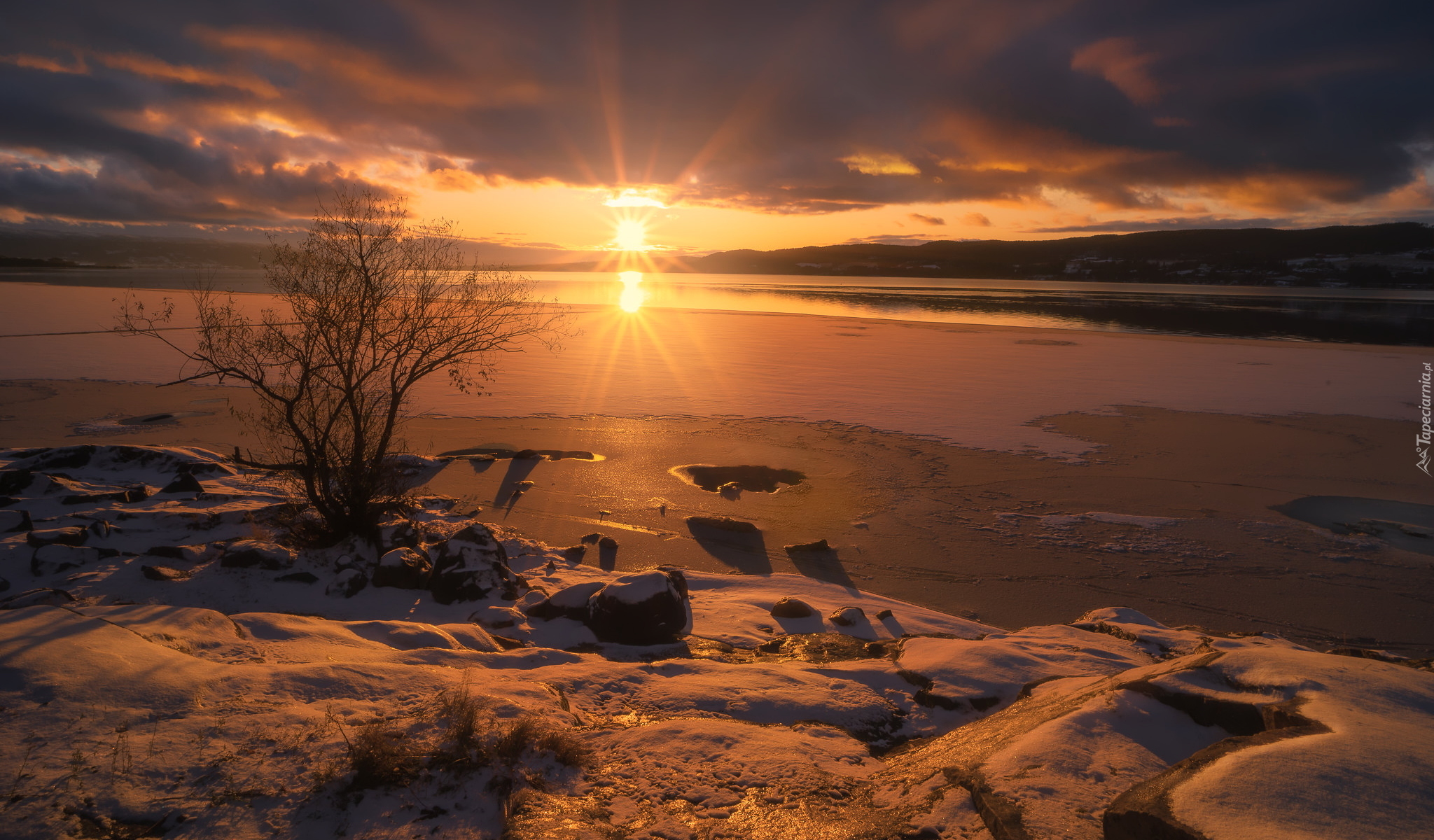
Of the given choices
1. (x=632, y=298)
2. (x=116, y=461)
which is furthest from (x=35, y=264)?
(x=116, y=461)

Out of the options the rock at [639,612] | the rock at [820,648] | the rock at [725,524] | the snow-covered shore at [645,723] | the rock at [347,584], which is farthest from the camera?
the rock at [725,524]

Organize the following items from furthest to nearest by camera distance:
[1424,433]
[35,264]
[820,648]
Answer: [35,264] → [1424,433] → [820,648]

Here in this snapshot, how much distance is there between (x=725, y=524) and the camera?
10633 millimetres

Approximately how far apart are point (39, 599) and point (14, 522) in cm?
320

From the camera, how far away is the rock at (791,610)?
775 centimetres

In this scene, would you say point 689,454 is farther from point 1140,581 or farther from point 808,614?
point 1140,581

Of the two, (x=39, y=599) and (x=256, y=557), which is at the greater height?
(x=39, y=599)

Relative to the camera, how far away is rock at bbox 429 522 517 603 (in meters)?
7.69

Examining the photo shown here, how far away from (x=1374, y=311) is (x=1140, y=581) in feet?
208

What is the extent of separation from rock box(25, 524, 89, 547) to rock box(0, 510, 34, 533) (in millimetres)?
306

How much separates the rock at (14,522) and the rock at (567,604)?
20.2ft

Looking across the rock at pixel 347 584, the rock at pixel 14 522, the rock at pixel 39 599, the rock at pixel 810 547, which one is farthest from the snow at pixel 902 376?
the rock at pixel 39 599

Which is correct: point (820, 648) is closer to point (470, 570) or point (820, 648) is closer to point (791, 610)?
point (791, 610)

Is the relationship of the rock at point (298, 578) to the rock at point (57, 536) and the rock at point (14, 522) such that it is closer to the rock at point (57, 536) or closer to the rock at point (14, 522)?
the rock at point (57, 536)
